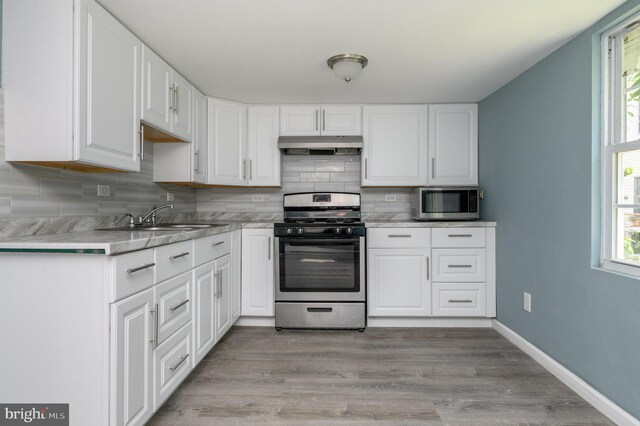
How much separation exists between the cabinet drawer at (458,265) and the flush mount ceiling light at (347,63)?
1669 mm

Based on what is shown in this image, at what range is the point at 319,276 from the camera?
3014 mm

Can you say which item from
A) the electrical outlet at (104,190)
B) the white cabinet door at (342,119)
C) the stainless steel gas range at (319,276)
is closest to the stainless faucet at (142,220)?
the electrical outlet at (104,190)

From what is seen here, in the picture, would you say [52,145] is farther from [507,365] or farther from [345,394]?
[507,365]

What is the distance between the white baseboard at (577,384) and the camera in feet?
5.55

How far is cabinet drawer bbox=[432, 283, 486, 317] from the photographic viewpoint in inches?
121

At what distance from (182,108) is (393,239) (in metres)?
2.03

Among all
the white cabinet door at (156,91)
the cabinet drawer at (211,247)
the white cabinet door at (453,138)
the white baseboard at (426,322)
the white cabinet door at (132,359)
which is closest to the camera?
the white cabinet door at (132,359)

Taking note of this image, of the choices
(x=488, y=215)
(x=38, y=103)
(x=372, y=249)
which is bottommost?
(x=372, y=249)

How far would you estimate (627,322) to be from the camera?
1.69 metres

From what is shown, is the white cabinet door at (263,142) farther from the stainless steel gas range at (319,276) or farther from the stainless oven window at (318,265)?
the stainless oven window at (318,265)

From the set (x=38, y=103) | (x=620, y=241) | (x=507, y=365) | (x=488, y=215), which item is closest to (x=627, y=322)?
(x=620, y=241)

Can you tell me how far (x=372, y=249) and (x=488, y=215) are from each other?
3.68ft

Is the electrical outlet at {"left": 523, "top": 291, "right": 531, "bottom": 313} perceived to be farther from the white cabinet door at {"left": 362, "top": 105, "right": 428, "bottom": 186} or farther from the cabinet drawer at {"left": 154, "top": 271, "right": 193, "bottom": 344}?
the cabinet drawer at {"left": 154, "top": 271, "right": 193, "bottom": 344}

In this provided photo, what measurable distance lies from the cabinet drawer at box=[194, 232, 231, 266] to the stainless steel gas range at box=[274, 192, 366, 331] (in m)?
0.47
